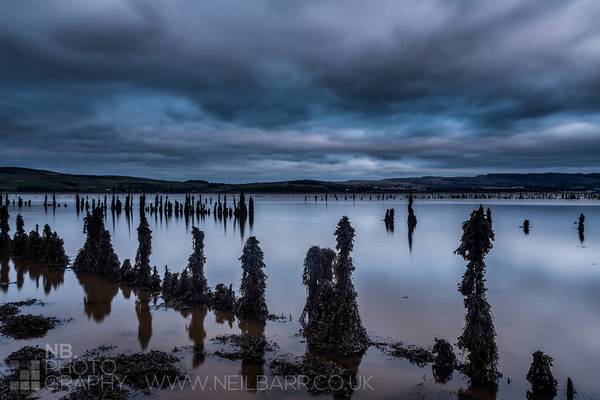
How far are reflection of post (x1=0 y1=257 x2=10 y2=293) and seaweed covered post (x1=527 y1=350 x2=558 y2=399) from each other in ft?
117

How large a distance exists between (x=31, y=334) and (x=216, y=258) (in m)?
28.9

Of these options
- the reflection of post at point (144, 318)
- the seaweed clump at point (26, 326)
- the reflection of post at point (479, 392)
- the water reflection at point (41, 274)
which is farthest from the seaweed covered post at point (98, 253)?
the reflection of post at point (479, 392)

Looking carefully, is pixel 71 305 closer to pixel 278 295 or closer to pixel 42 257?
pixel 278 295

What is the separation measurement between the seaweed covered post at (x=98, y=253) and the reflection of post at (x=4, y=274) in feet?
18.0

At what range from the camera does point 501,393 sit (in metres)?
17.4

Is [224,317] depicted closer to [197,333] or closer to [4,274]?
[197,333]

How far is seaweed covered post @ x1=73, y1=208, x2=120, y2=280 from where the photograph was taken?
1508 inches

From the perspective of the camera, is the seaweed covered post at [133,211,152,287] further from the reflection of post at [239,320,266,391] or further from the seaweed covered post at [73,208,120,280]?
the reflection of post at [239,320,266,391]

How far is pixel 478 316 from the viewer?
1791cm

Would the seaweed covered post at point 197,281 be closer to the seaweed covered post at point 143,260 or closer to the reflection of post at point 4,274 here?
the seaweed covered post at point 143,260

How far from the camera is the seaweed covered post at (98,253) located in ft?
126

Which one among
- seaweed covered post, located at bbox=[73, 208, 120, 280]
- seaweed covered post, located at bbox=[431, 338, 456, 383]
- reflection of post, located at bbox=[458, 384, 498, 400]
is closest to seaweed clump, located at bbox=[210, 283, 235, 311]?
seaweed covered post, located at bbox=[73, 208, 120, 280]

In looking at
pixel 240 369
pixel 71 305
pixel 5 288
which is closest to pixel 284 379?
pixel 240 369

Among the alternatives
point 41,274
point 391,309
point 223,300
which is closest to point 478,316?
point 391,309
